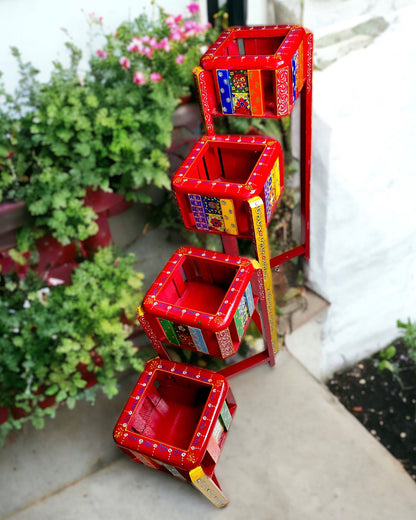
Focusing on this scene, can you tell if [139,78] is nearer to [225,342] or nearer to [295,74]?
[295,74]

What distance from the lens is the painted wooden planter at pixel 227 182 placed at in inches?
62.8

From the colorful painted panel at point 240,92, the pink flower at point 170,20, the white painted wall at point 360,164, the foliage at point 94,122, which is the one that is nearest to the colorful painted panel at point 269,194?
the colorful painted panel at point 240,92

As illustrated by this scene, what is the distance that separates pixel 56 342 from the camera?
2.75 meters

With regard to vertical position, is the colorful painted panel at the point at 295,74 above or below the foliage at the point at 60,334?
above

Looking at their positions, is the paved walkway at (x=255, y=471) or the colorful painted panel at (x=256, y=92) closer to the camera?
the colorful painted panel at (x=256, y=92)

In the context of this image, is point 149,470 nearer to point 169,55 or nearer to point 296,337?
point 296,337

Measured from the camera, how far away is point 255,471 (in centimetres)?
231

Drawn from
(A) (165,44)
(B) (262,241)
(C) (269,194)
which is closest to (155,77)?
(A) (165,44)

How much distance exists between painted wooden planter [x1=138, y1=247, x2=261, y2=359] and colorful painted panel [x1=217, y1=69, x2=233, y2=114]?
1.78 feet

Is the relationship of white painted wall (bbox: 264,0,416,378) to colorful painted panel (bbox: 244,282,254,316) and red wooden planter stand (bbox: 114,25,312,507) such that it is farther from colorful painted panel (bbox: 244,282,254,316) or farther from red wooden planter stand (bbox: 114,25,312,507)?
colorful painted panel (bbox: 244,282,254,316)

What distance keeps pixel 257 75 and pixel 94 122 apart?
1214mm

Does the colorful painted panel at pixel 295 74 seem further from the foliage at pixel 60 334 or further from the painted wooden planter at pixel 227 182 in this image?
the foliage at pixel 60 334

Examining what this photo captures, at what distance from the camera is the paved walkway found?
7.23 feet

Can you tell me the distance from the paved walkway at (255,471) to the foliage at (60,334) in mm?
255
